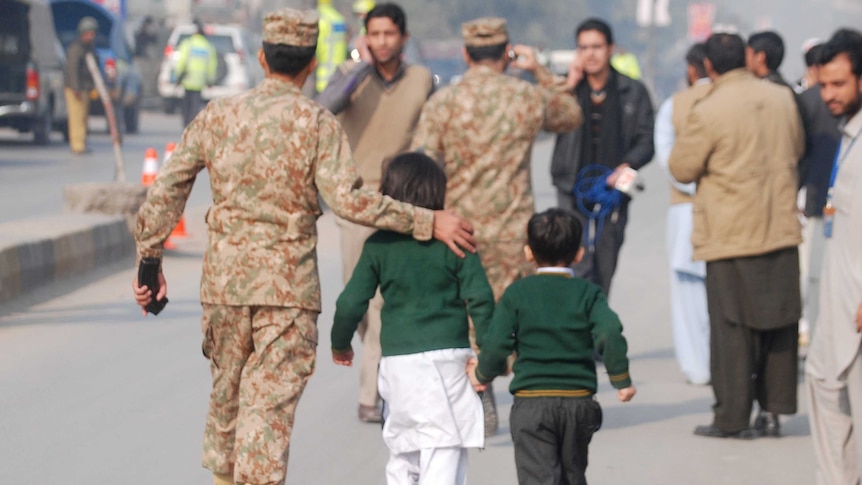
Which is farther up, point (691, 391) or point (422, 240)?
point (422, 240)

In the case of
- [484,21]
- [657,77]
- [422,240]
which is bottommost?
[657,77]

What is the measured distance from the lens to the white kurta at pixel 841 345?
17.5 ft

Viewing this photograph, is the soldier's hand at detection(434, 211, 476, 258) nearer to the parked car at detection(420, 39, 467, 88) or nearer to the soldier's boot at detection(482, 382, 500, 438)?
the soldier's boot at detection(482, 382, 500, 438)

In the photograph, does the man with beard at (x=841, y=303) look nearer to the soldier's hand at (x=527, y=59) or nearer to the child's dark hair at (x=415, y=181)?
the child's dark hair at (x=415, y=181)

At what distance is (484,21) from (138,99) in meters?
23.6

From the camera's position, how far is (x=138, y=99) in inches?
1169

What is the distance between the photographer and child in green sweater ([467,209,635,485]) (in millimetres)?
4805

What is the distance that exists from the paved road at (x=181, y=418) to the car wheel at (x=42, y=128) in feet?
45.1

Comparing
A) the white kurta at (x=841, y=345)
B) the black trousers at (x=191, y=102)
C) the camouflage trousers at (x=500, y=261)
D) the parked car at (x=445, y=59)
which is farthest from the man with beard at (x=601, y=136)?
the parked car at (x=445, y=59)

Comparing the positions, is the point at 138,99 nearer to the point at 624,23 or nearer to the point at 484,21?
the point at 484,21

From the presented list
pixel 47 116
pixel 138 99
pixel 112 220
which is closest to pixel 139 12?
pixel 138 99

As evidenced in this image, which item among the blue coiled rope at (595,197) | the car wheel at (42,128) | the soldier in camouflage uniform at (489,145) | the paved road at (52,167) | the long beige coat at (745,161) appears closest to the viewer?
the soldier in camouflage uniform at (489,145)

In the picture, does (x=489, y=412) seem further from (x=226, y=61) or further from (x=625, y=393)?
(x=226, y=61)

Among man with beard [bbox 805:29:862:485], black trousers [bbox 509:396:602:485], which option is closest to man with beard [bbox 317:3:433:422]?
man with beard [bbox 805:29:862:485]
